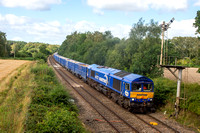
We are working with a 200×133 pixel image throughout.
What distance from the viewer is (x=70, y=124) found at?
953 centimetres

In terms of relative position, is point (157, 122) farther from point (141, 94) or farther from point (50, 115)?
point (50, 115)

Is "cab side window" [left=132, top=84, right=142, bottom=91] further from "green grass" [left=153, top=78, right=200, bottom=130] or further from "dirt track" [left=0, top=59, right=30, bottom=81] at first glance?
"dirt track" [left=0, top=59, right=30, bottom=81]

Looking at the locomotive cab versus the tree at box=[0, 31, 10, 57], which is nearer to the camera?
the locomotive cab

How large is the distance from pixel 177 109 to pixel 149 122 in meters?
2.73

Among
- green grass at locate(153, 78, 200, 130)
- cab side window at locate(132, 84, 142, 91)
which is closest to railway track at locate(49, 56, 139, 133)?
cab side window at locate(132, 84, 142, 91)

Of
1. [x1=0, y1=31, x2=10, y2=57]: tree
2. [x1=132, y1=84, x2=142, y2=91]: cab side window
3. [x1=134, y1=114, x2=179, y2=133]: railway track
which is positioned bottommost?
[x1=134, y1=114, x2=179, y2=133]: railway track

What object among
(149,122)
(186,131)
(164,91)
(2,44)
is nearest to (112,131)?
(149,122)

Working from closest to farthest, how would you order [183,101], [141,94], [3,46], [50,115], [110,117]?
[50,115], [183,101], [110,117], [141,94], [3,46]

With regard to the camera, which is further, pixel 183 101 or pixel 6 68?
pixel 6 68

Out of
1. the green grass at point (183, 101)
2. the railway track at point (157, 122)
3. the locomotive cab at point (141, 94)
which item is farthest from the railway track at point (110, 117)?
the green grass at point (183, 101)

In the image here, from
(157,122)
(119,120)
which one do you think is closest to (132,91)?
(119,120)

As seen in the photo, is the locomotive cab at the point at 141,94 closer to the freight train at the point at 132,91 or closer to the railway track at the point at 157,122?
the freight train at the point at 132,91

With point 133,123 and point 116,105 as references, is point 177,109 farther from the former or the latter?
point 116,105

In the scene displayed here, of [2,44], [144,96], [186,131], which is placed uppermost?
[2,44]
